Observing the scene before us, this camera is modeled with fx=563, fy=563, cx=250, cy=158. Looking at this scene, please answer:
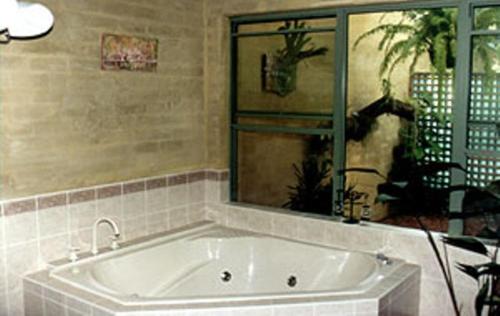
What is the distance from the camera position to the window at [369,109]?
325cm

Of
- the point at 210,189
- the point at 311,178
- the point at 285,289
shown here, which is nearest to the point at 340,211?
the point at 311,178

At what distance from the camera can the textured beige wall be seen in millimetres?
3107

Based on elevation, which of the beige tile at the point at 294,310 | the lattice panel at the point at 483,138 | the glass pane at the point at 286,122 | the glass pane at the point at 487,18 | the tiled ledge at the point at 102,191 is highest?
the glass pane at the point at 487,18

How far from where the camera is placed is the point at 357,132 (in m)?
3.82

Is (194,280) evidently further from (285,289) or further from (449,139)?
(449,139)

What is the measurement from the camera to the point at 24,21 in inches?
112

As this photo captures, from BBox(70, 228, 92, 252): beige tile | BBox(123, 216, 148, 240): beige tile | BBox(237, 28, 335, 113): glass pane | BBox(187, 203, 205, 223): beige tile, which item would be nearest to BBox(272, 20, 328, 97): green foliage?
BBox(237, 28, 335, 113): glass pane

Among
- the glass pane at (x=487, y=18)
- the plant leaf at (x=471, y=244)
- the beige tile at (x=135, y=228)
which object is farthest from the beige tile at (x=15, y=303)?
the glass pane at (x=487, y=18)

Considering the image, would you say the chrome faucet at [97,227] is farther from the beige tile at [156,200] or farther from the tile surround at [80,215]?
the beige tile at [156,200]

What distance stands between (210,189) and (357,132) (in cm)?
124

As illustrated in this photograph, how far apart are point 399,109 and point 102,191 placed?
1967mm

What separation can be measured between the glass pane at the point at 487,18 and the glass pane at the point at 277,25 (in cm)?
92

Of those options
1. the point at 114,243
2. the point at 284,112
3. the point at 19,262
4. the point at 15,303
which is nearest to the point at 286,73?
the point at 284,112

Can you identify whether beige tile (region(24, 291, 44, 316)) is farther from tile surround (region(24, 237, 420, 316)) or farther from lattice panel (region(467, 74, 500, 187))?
lattice panel (region(467, 74, 500, 187))
